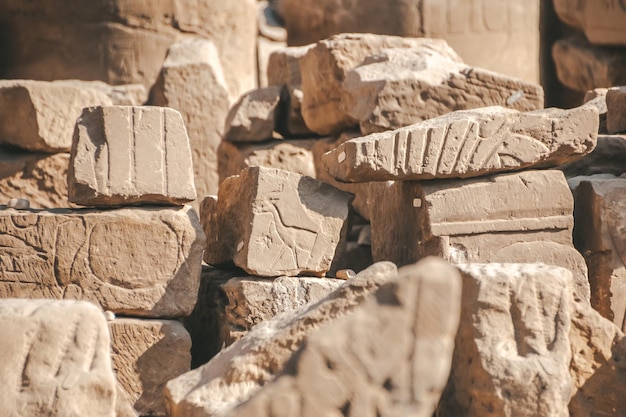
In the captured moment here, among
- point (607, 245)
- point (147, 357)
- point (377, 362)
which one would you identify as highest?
point (377, 362)

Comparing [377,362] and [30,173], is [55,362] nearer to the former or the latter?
[377,362]

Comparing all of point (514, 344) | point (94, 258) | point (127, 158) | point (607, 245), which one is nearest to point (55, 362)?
point (94, 258)

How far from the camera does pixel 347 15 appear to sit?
9.42 meters

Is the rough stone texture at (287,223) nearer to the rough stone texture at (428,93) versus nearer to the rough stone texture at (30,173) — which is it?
the rough stone texture at (428,93)

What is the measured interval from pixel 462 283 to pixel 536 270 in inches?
10.8

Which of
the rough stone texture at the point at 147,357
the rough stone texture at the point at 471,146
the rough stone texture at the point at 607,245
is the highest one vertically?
the rough stone texture at the point at 471,146

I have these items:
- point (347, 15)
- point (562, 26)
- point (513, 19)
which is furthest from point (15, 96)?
point (562, 26)

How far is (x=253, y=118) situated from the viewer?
293 inches

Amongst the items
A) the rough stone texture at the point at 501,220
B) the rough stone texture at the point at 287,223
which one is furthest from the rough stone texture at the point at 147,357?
the rough stone texture at the point at 501,220

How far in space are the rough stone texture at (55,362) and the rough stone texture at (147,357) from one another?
1.14 metres

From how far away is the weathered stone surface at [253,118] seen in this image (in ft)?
24.4

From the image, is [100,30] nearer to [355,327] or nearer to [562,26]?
[562,26]

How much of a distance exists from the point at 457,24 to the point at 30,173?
4.25m

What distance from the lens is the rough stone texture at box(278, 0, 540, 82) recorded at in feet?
30.9
